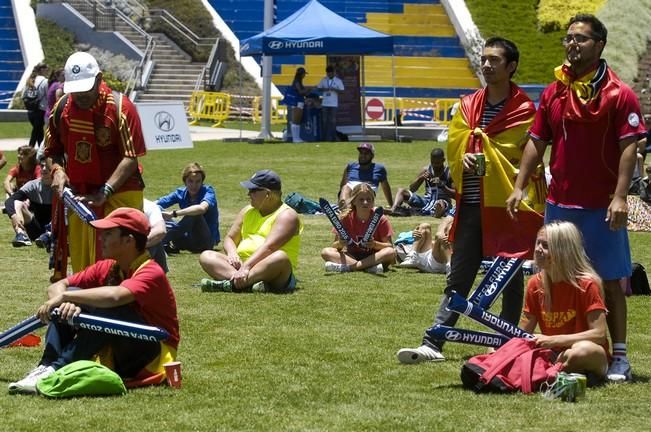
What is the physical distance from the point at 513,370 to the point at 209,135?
1043 inches

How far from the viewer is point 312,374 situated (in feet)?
25.6

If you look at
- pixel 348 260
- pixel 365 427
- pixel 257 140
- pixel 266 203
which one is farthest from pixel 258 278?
pixel 257 140

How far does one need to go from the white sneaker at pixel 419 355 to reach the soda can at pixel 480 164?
1.06 m

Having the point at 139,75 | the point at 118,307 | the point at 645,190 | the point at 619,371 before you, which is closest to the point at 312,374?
the point at 118,307

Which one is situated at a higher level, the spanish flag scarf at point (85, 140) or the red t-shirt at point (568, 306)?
the spanish flag scarf at point (85, 140)

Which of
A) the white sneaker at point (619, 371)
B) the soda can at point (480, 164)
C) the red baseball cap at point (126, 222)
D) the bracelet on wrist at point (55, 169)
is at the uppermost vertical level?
the soda can at point (480, 164)

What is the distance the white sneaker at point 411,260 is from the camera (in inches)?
512

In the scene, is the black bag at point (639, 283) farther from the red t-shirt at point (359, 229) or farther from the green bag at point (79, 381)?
the green bag at point (79, 381)

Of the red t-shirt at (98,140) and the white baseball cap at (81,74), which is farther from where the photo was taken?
the red t-shirt at (98,140)

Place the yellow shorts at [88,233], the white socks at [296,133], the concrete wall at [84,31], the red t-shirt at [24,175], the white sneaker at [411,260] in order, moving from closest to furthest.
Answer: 1. the yellow shorts at [88,233]
2. the white sneaker at [411,260]
3. the red t-shirt at [24,175]
4. the white socks at [296,133]
5. the concrete wall at [84,31]

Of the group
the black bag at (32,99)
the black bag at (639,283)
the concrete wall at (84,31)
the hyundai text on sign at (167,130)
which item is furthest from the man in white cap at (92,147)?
the concrete wall at (84,31)

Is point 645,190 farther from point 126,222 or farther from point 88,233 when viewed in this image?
point 126,222

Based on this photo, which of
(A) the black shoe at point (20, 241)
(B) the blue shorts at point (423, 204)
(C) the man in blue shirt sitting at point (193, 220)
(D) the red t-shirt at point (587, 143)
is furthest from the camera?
(B) the blue shorts at point (423, 204)

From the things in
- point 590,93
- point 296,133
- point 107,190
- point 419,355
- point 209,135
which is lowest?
point 209,135
